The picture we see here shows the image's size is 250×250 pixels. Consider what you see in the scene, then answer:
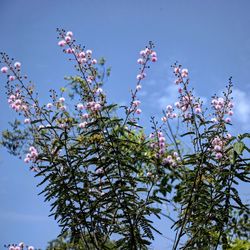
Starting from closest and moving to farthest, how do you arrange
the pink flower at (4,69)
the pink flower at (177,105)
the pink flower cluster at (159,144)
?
the pink flower cluster at (159,144) → the pink flower at (4,69) → the pink flower at (177,105)

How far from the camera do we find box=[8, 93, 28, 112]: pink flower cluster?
569 cm

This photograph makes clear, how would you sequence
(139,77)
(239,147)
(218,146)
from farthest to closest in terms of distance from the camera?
(139,77), (218,146), (239,147)

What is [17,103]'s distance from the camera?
18.7ft

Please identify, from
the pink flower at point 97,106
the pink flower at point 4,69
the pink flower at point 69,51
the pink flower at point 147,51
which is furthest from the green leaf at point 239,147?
the pink flower at point 4,69

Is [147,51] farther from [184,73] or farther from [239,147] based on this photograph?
[239,147]

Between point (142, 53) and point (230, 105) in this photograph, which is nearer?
point (230, 105)

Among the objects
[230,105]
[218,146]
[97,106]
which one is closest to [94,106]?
[97,106]

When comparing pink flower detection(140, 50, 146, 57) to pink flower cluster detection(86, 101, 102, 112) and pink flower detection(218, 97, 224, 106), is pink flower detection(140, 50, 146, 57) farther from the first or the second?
pink flower detection(218, 97, 224, 106)

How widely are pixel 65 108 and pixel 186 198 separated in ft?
6.61

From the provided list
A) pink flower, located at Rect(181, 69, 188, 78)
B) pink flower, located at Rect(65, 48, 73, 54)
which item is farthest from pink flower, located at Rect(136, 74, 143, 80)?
pink flower, located at Rect(65, 48, 73, 54)

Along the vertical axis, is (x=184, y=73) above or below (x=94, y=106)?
above

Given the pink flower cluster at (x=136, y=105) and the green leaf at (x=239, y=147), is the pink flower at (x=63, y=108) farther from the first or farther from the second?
the green leaf at (x=239, y=147)

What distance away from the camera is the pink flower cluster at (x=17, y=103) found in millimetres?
5688

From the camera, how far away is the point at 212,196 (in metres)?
5.16
